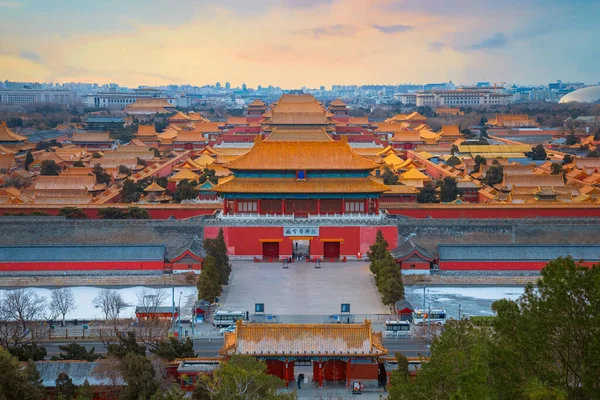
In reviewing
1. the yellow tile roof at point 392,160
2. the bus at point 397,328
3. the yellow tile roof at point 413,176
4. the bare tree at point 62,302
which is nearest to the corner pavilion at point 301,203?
the bare tree at point 62,302

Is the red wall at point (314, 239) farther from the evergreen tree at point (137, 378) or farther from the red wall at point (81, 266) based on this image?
the evergreen tree at point (137, 378)

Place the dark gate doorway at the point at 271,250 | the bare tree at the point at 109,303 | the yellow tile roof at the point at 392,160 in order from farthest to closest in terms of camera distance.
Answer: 1. the yellow tile roof at the point at 392,160
2. the dark gate doorway at the point at 271,250
3. the bare tree at the point at 109,303

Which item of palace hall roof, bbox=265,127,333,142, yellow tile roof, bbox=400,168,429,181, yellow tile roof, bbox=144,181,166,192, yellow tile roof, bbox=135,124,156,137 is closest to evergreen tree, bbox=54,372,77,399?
yellow tile roof, bbox=144,181,166,192

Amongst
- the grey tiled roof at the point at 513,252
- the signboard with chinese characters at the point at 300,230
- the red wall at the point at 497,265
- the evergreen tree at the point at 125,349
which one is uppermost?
the signboard with chinese characters at the point at 300,230

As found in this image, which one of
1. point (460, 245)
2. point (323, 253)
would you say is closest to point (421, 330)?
point (460, 245)

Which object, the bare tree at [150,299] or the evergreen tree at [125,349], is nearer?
the evergreen tree at [125,349]

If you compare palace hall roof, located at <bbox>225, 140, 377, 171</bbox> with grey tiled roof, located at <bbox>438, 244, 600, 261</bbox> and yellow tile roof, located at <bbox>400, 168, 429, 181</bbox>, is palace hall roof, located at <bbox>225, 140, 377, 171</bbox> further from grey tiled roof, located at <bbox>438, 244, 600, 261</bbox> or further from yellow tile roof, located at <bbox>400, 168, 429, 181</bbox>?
yellow tile roof, located at <bbox>400, 168, 429, 181</bbox>

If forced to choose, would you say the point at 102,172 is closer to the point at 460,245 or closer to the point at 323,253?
the point at 323,253

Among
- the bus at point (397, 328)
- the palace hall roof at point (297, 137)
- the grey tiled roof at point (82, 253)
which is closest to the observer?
the bus at point (397, 328)
